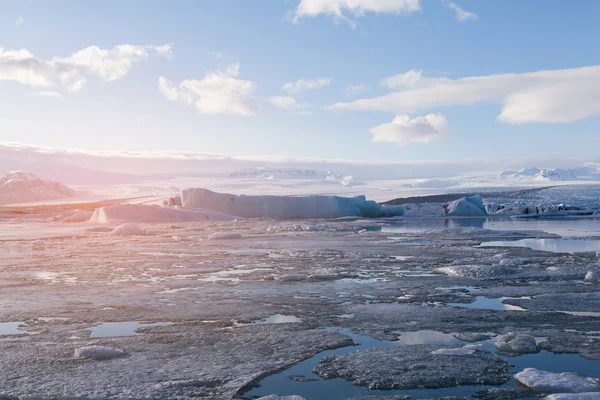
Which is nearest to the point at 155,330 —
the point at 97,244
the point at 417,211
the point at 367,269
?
the point at 367,269

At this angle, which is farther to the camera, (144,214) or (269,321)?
(144,214)

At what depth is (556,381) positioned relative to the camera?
9.84ft

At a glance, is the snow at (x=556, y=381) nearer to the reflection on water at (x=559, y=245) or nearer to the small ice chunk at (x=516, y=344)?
the small ice chunk at (x=516, y=344)

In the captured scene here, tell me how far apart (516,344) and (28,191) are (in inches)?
3153

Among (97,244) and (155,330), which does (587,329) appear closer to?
(155,330)

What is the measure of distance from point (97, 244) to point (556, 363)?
1154 centimetres

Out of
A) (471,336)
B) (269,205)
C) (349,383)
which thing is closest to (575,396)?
(349,383)

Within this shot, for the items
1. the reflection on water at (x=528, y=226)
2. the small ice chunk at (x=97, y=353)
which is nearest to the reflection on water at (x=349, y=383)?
the small ice chunk at (x=97, y=353)

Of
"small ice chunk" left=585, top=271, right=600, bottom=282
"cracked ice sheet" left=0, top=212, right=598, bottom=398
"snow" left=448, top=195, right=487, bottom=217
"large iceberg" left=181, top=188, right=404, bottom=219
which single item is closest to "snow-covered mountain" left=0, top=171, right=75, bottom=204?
"large iceberg" left=181, top=188, right=404, bottom=219

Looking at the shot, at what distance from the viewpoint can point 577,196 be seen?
47.5 metres

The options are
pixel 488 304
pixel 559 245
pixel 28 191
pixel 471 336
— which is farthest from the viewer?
pixel 28 191

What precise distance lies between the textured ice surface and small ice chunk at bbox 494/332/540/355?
201 millimetres

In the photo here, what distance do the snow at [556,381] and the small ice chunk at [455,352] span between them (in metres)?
0.47

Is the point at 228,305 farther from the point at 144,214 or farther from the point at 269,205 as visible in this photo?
the point at 269,205
